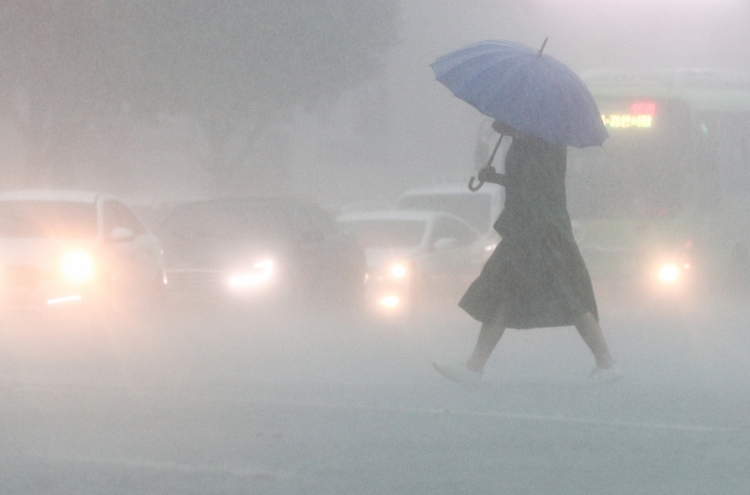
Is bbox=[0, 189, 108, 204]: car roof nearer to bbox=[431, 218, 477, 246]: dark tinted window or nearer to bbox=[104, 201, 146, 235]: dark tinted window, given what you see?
bbox=[104, 201, 146, 235]: dark tinted window

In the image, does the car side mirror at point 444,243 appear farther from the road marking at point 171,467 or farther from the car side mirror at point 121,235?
the road marking at point 171,467

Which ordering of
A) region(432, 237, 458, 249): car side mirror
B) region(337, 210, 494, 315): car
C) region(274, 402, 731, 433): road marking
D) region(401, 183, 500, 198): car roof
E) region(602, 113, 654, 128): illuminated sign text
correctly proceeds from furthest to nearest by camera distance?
1. region(401, 183, 500, 198): car roof
2. region(602, 113, 654, 128): illuminated sign text
3. region(337, 210, 494, 315): car
4. region(432, 237, 458, 249): car side mirror
5. region(274, 402, 731, 433): road marking

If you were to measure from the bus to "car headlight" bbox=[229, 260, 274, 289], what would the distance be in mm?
4986

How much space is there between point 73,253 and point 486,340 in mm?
5561

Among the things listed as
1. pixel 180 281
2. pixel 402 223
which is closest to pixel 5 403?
pixel 180 281

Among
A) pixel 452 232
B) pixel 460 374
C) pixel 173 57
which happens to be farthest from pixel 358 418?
pixel 173 57

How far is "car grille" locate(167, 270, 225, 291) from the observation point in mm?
14070

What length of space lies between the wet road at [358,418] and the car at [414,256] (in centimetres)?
354

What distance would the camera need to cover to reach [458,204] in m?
21.0

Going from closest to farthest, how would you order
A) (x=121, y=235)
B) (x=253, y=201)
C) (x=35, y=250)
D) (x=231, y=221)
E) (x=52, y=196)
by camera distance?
1. (x=35, y=250)
2. (x=121, y=235)
3. (x=52, y=196)
4. (x=231, y=221)
5. (x=253, y=201)

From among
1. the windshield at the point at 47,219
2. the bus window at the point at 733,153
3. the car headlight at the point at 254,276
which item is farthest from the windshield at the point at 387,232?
the bus window at the point at 733,153

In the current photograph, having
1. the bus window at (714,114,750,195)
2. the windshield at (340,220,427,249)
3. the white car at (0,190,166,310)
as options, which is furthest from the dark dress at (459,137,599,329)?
the bus window at (714,114,750,195)

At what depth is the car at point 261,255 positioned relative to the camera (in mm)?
14172

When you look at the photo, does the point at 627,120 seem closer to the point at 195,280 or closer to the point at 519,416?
the point at 195,280
